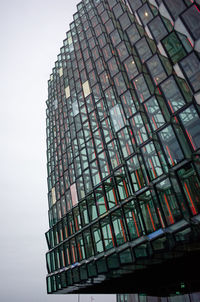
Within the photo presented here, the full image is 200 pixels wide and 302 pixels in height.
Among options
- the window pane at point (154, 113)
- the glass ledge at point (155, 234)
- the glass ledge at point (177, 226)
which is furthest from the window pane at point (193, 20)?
the glass ledge at point (155, 234)

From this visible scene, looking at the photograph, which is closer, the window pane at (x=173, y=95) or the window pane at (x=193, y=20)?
the window pane at (x=193, y=20)

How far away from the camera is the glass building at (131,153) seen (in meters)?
15.7

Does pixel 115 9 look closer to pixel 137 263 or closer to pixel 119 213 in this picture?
pixel 119 213

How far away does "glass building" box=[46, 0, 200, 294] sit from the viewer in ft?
51.6

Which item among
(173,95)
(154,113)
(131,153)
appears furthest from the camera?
(131,153)

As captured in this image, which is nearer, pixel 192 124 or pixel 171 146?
pixel 192 124

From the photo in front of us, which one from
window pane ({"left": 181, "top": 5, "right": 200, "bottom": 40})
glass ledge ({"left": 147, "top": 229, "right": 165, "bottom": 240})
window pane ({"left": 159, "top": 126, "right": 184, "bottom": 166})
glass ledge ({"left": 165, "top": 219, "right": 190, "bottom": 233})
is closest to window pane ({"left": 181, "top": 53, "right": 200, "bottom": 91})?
window pane ({"left": 181, "top": 5, "right": 200, "bottom": 40})

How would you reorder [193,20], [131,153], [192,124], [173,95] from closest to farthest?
[193,20] → [192,124] → [173,95] → [131,153]

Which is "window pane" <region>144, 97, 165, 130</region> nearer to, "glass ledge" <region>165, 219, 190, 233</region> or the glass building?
the glass building

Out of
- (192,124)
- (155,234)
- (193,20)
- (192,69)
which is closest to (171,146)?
(192,124)

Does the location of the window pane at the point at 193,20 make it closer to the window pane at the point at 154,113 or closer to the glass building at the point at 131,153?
the glass building at the point at 131,153

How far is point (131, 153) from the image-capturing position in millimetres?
20781

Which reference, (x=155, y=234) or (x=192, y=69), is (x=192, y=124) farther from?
(x=155, y=234)

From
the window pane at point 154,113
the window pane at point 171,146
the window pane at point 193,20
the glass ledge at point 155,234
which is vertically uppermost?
the window pane at point 193,20
